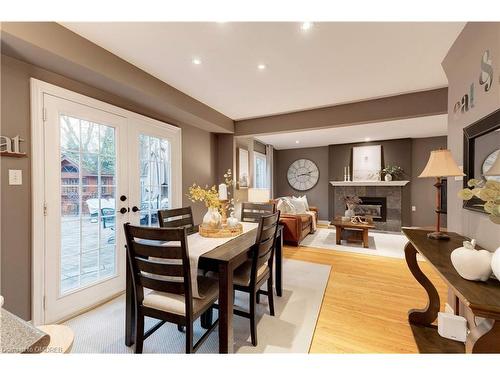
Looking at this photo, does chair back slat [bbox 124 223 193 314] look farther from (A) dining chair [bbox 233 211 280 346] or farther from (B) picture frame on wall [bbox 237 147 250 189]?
(B) picture frame on wall [bbox 237 147 250 189]

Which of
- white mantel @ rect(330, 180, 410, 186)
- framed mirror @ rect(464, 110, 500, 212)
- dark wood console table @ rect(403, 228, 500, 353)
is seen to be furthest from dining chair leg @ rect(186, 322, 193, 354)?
white mantel @ rect(330, 180, 410, 186)

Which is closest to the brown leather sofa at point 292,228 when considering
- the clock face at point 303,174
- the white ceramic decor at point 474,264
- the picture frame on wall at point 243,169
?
the picture frame on wall at point 243,169

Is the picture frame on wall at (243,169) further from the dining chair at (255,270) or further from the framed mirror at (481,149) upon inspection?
the framed mirror at (481,149)

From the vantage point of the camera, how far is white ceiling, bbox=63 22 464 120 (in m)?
1.67

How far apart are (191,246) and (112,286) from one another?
149 centimetres

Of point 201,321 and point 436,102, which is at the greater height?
point 436,102

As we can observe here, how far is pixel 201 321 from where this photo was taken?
1874 millimetres

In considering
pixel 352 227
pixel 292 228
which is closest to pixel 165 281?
pixel 292 228

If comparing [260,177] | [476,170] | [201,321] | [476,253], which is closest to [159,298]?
[201,321]

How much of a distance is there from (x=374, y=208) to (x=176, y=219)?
18.6 ft

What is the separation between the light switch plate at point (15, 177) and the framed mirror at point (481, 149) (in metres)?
3.13

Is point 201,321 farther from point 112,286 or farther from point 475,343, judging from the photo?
point 475,343

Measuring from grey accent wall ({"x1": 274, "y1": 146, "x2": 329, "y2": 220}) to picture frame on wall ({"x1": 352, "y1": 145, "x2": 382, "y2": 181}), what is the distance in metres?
0.85
